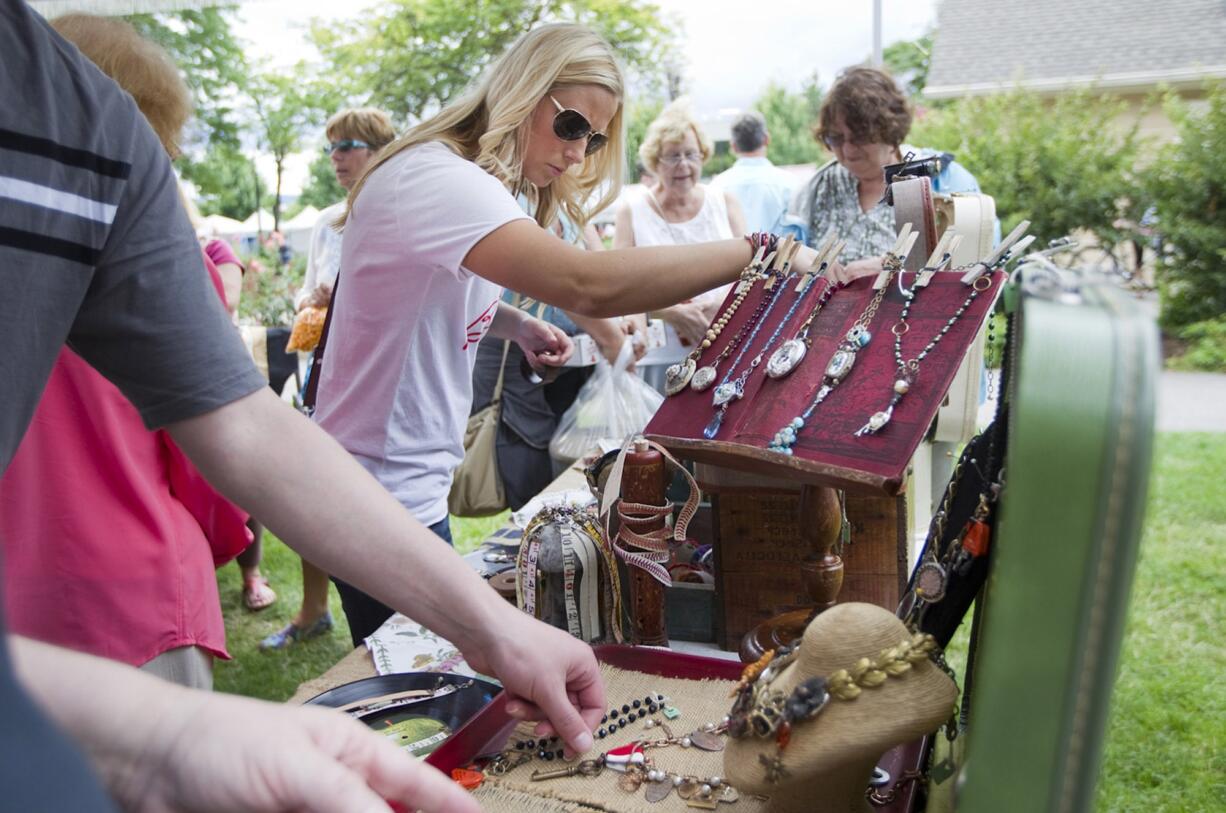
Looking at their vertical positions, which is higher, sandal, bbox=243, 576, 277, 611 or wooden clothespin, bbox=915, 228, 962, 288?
wooden clothespin, bbox=915, 228, 962, 288

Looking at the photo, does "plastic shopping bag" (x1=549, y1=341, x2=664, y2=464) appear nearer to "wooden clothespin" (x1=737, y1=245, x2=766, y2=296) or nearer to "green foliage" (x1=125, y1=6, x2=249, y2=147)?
"wooden clothespin" (x1=737, y1=245, x2=766, y2=296)

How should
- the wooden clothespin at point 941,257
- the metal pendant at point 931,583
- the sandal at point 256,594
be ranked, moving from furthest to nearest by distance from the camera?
the sandal at point 256,594, the wooden clothespin at point 941,257, the metal pendant at point 931,583

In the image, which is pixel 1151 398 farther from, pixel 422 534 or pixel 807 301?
pixel 807 301

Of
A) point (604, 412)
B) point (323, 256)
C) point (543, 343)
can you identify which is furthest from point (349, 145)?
point (543, 343)

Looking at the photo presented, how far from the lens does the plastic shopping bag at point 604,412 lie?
2.65m

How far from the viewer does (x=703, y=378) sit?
4.51ft

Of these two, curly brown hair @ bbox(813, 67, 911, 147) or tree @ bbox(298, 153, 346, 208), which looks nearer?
curly brown hair @ bbox(813, 67, 911, 147)

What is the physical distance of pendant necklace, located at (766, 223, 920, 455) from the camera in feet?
3.81

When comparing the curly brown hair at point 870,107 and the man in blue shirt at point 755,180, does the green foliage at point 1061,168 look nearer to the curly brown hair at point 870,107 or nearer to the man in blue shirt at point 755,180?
the man in blue shirt at point 755,180

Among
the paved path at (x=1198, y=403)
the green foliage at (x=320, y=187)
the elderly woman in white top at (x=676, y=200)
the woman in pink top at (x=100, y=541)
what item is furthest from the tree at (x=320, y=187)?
the woman in pink top at (x=100, y=541)

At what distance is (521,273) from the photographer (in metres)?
1.48

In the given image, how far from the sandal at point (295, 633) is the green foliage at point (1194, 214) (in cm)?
842

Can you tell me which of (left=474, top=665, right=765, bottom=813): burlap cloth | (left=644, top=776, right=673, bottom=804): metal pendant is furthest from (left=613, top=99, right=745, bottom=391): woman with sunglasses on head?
(left=644, top=776, right=673, bottom=804): metal pendant

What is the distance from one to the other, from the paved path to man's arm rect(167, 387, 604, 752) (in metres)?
5.64
